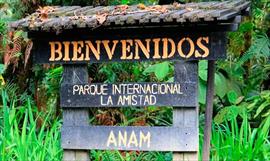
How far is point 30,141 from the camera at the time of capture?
4789 millimetres

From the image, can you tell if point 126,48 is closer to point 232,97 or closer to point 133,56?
point 133,56

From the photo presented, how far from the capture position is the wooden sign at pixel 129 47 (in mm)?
4348

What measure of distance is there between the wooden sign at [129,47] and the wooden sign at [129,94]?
0.22 m

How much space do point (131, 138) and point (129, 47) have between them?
2.46ft

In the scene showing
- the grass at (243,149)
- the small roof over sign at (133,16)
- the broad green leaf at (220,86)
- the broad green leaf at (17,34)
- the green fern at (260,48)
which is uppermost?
the broad green leaf at (17,34)

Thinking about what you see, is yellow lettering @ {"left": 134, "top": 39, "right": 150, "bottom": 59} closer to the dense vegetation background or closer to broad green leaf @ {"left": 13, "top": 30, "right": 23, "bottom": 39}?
the dense vegetation background

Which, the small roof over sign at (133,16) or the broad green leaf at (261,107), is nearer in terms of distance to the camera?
the small roof over sign at (133,16)

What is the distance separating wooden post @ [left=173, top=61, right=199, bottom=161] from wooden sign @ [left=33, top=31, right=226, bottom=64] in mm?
73

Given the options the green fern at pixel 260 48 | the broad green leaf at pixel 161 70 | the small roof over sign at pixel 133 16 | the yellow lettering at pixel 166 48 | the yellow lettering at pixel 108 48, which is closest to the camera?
the small roof over sign at pixel 133 16

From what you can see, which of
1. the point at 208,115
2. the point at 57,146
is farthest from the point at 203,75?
the point at 57,146

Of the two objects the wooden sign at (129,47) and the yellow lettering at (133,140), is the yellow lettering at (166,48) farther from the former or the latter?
the yellow lettering at (133,140)

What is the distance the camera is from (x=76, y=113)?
15.4 feet

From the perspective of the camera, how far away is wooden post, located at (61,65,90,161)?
4688mm

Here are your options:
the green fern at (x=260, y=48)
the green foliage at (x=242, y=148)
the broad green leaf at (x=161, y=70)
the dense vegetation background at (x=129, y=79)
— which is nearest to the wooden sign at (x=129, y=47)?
the dense vegetation background at (x=129, y=79)
